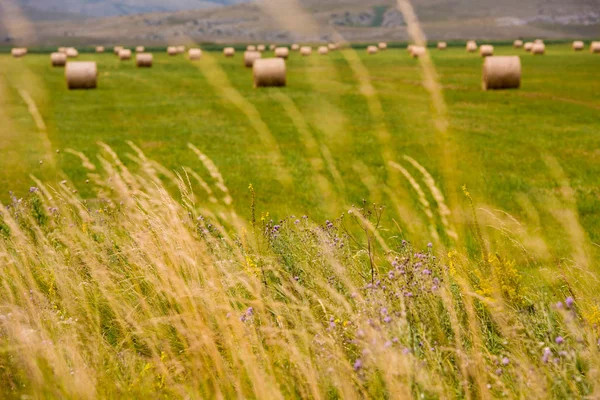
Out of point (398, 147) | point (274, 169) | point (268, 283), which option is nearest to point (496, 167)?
point (398, 147)

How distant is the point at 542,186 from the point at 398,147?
14.8ft

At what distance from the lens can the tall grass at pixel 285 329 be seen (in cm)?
324

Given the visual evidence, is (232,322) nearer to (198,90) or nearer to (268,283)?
(268,283)

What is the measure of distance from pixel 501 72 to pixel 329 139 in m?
15.4

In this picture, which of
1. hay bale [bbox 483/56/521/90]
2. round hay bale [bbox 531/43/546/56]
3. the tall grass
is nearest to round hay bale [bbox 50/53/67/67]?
hay bale [bbox 483/56/521/90]

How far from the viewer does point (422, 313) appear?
399 centimetres

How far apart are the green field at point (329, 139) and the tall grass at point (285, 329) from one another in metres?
0.66

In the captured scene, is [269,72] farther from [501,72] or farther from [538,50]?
[538,50]

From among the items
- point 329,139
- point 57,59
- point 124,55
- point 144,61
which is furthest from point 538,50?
point 329,139

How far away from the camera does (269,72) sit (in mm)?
30781

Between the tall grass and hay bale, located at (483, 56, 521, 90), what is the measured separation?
24943 mm

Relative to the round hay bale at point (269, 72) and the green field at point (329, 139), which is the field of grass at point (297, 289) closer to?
the green field at point (329, 139)

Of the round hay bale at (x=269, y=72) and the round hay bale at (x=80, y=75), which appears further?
the round hay bale at (x=80, y=75)

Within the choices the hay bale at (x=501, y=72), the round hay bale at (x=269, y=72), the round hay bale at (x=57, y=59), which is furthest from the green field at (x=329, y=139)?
the round hay bale at (x=57, y=59)
